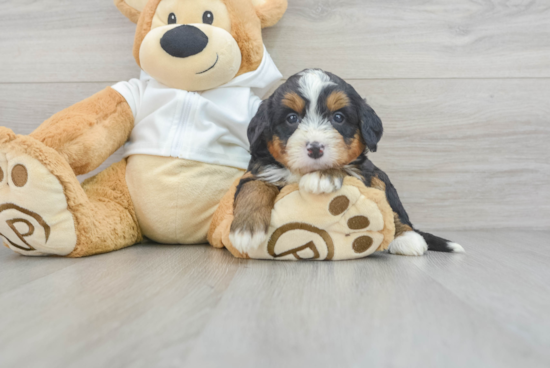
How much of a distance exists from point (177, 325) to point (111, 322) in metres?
0.12

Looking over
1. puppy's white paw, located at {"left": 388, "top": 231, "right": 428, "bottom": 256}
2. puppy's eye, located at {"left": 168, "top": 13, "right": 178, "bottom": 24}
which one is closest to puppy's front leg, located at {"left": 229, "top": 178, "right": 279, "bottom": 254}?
puppy's white paw, located at {"left": 388, "top": 231, "right": 428, "bottom": 256}

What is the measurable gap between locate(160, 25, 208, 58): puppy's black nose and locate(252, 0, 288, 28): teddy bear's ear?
34cm

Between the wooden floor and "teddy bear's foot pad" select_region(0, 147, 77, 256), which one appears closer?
the wooden floor

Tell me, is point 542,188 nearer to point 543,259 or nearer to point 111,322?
point 543,259

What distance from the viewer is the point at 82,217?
1.29 m

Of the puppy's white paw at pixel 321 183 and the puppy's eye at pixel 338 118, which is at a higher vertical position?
the puppy's eye at pixel 338 118

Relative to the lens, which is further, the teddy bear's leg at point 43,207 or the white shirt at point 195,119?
the white shirt at point 195,119

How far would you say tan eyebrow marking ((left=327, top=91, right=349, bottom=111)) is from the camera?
1146mm

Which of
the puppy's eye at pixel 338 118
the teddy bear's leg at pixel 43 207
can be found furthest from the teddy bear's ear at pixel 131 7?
the puppy's eye at pixel 338 118

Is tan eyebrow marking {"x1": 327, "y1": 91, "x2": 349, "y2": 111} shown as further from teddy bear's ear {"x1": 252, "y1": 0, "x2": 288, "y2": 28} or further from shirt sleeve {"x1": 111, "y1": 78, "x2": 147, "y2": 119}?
shirt sleeve {"x1": 111, "y1": 78, "x2": 147, "y2": 119}

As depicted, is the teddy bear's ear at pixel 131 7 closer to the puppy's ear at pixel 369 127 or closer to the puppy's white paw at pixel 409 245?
the puppy's ear at pixel 369 127

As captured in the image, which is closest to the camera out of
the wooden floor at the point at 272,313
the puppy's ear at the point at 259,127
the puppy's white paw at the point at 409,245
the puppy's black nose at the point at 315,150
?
the wooden floor at the point at 272,313

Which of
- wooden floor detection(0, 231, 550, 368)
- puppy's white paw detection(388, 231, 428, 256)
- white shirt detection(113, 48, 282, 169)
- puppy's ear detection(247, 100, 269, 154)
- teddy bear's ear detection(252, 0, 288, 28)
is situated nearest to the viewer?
wooden floor detection(0, 231, 550, 368)

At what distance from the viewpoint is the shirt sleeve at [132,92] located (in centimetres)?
159
